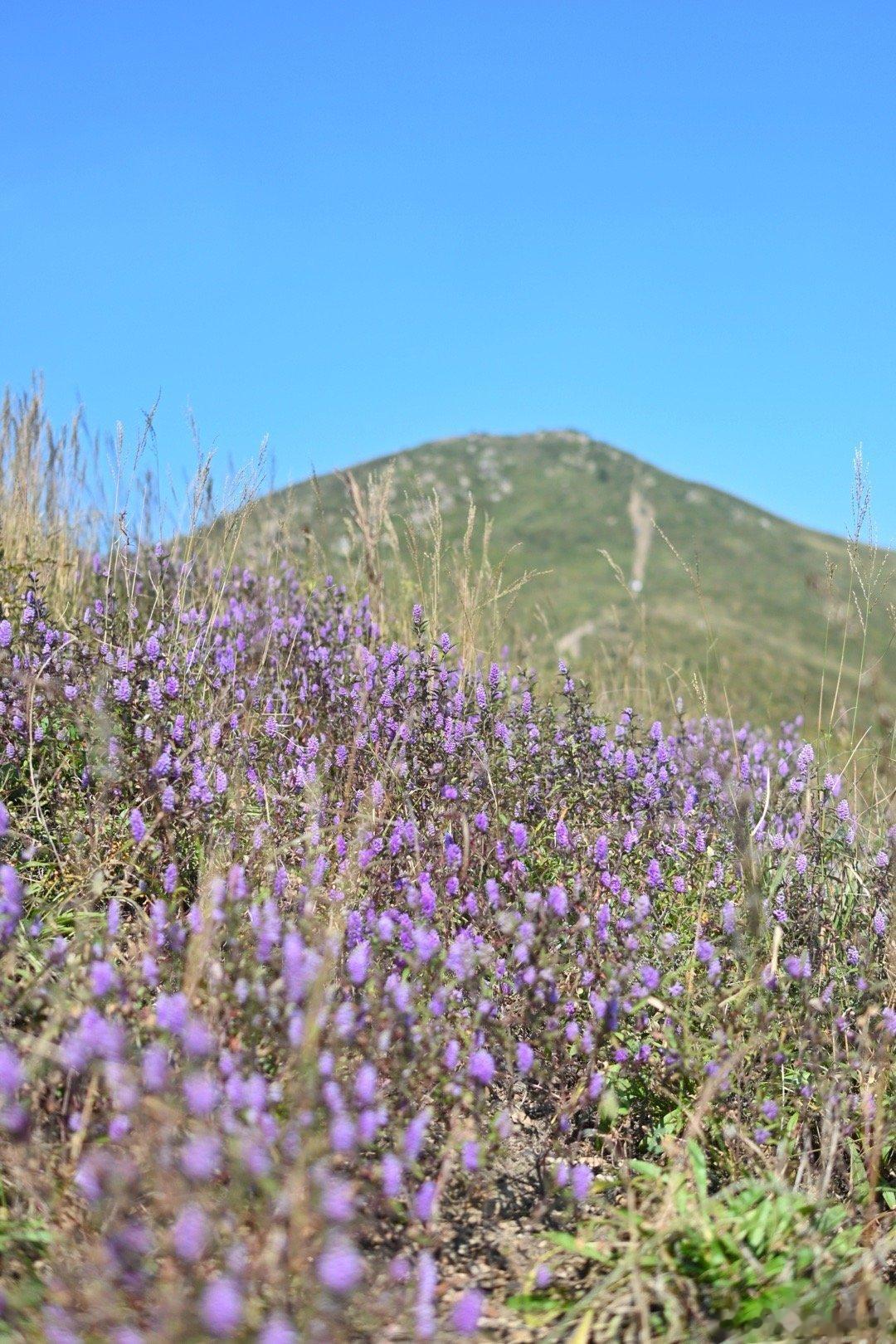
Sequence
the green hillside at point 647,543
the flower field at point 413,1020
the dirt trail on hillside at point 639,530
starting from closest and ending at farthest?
the flower field at point 413,1020
the green hillside at point 647,543
the dirt trail on hillside at point 639,530

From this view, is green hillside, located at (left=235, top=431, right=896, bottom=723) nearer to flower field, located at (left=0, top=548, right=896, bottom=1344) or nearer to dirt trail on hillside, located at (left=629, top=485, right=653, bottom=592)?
dirt trail on hillside, located at (left=629, top=485, right=653, bottom=592)

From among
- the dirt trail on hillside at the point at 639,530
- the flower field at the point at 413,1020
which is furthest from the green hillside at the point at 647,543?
the flower field at the point at 413,1020

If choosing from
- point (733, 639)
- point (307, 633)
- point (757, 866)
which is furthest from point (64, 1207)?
point (733, 639)

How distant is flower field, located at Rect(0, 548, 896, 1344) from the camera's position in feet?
5.28

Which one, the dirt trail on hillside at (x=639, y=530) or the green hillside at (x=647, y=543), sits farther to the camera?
the dirt trail on hillside at (x=639, y=530)

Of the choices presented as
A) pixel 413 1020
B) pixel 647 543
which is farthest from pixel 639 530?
pixel 413 1020

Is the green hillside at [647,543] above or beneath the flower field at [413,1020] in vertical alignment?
above

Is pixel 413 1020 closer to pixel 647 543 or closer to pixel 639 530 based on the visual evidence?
pixel 647 543

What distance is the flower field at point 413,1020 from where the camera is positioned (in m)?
1.61

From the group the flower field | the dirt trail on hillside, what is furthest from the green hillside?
the flower field

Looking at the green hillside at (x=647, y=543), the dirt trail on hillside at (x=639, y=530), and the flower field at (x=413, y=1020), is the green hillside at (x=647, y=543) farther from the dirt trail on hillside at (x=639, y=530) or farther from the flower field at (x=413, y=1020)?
the flower field at (x=413, y=1020)

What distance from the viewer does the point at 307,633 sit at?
14.6 feet

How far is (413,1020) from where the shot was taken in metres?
1.98

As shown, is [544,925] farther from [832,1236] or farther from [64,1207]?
[64,1207]
